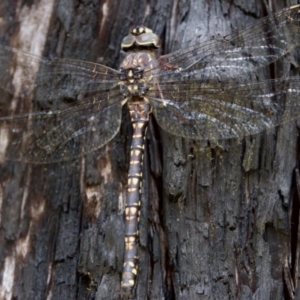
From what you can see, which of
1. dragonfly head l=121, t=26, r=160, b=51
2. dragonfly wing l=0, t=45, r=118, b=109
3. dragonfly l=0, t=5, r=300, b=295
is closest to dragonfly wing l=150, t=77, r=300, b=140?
dragonfly l=0, t=5, r=300, b=295

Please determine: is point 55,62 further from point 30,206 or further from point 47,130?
point 30,206

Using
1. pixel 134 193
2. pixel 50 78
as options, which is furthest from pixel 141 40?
pixel 134 193

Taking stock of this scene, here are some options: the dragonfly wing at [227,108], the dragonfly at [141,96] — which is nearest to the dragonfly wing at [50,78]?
the dragonfly at [141,96]

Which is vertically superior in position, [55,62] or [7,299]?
[55,62]

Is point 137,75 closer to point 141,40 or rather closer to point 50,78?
point 141,40

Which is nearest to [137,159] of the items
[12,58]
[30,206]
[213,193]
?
[213,193]

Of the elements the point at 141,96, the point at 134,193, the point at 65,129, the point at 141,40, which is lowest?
the point at 134,193
